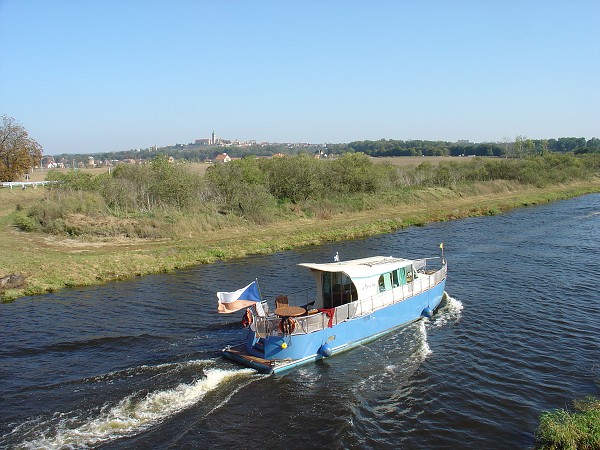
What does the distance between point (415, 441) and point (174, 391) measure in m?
8.41

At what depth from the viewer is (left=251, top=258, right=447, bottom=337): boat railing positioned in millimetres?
21828

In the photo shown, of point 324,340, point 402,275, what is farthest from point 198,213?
point 324,340

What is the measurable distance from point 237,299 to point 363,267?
21.4 feet

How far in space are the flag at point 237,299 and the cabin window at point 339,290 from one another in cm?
381

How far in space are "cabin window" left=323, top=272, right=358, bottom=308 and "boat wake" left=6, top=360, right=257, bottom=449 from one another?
22.7ft

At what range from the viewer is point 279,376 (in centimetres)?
2070

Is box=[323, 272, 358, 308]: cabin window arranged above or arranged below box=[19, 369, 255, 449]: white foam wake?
above

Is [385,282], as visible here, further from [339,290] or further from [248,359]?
[248,359]

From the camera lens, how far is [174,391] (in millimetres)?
18562

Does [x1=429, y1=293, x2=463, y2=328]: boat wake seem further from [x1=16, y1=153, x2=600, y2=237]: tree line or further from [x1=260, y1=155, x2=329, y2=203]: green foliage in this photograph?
[x1=260, y1=155, x2=329, y2=203]: green foliage

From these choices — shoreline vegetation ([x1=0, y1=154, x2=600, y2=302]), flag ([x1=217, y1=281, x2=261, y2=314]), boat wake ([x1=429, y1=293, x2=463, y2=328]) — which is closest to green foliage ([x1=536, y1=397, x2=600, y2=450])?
boat wake ([x1=429, y1=293, x2=463, y2=328])

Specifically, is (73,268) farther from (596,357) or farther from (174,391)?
(596,357)

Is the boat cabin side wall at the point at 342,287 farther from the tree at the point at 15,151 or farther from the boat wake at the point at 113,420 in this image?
the tree at the point at 15,151

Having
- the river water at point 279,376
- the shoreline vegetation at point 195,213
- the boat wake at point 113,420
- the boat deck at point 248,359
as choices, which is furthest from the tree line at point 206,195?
the boat wake at point 113,420
